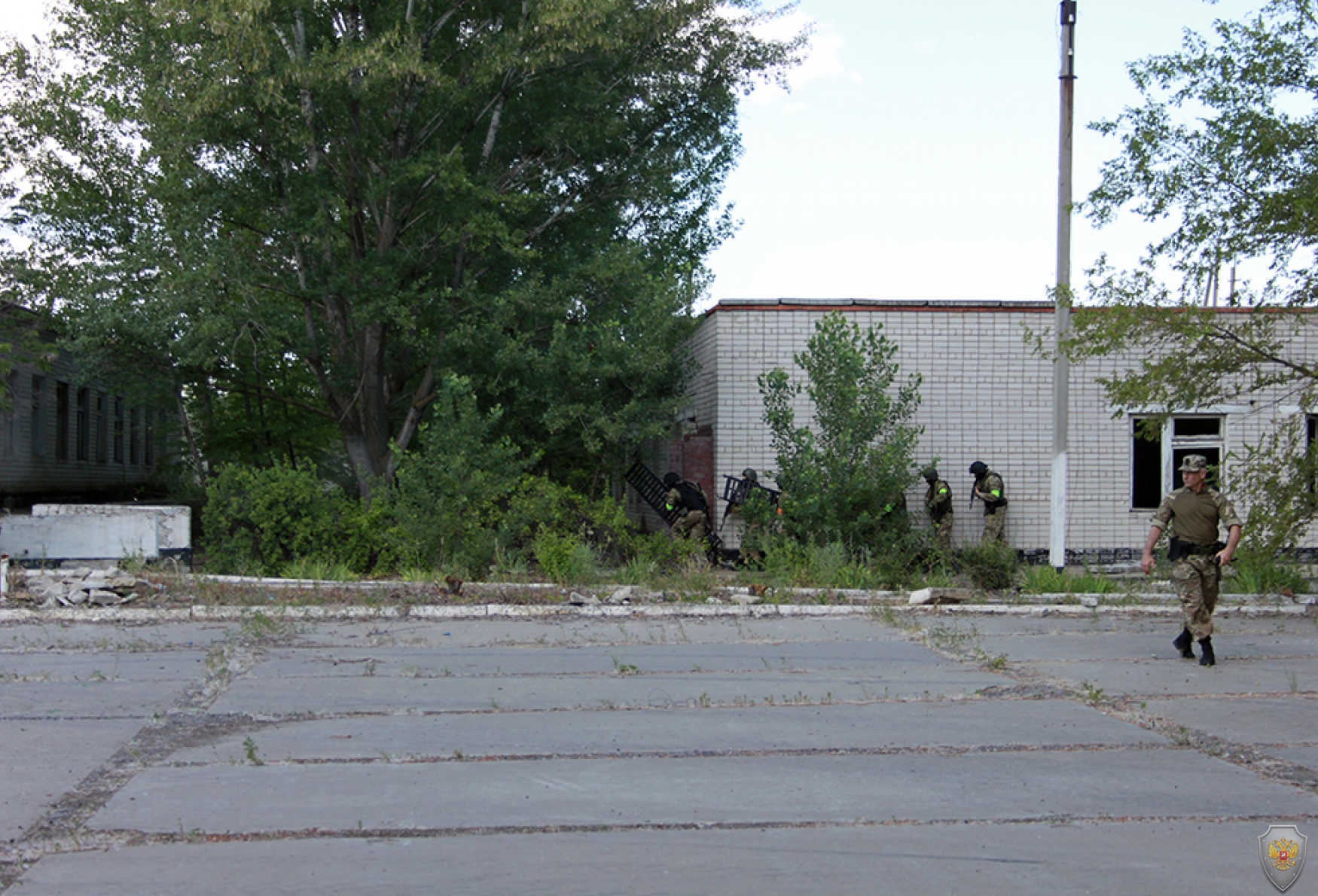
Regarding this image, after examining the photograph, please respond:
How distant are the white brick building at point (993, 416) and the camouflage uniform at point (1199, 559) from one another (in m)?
8.06

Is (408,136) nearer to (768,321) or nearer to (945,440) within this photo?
(768,321)

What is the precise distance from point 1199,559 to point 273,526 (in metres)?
10.4

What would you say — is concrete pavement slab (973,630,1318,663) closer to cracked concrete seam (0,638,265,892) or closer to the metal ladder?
cracked concrete seam (0,638,265,892)

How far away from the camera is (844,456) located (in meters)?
15.2

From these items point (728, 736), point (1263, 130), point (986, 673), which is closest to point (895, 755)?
point (728, 736)

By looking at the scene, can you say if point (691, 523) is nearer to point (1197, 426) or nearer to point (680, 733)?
point (1197, 426)

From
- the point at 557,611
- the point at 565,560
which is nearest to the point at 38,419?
the point at 565,560

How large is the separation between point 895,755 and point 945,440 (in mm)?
11902

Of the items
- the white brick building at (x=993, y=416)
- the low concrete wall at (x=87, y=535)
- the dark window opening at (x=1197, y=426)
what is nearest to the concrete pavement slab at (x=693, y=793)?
the low concrete wall at (x=87, y=535)

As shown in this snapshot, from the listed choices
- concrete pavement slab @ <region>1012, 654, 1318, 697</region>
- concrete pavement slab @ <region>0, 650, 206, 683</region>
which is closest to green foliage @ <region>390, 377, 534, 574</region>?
concrete pavement slab @ <region>0, 650, 206, 683</region>

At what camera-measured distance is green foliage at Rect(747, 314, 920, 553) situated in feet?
49.3

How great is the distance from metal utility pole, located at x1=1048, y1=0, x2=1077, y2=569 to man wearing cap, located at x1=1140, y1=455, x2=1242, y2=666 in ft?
18.8

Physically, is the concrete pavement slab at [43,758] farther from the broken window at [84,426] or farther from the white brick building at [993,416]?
the broken window at [84,426]

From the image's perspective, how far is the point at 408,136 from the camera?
60.5 ft
